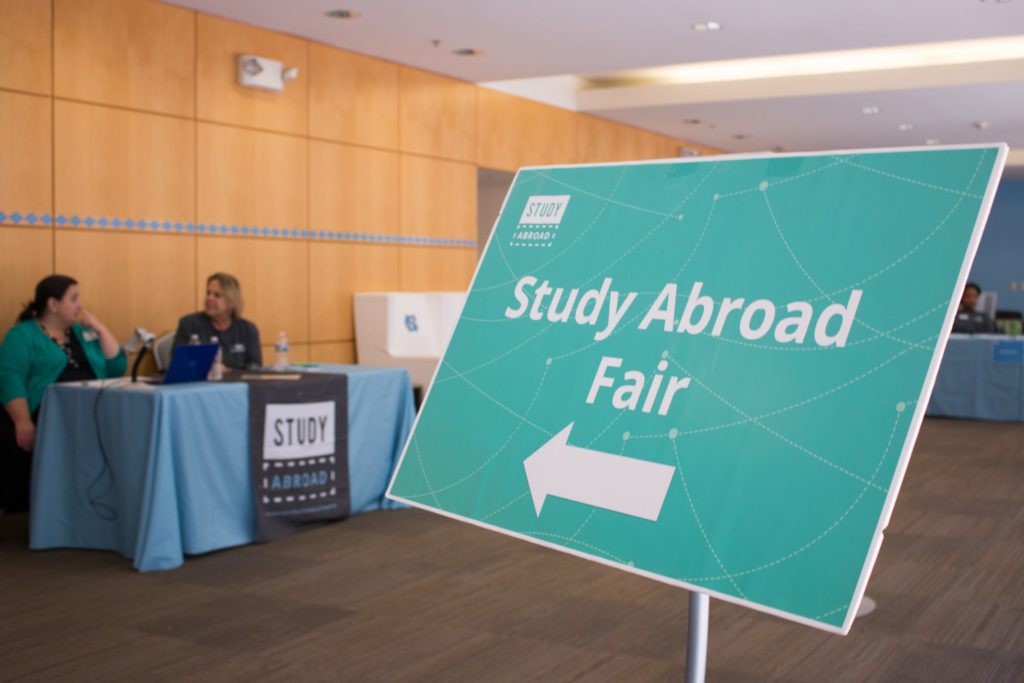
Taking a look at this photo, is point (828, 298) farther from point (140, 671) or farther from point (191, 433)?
point (191, 433)

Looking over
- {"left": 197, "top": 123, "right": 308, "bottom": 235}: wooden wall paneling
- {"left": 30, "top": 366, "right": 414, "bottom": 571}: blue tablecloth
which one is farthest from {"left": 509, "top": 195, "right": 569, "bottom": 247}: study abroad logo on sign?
{"left": 197, "top": 123, "right": 308, "bottom": 235}: wooden wall paneling

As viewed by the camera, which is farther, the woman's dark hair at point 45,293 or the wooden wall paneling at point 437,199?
the wooden wall paneling at point 437,199

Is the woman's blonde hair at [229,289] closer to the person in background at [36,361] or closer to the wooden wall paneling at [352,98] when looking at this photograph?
the person in background at [36,361]

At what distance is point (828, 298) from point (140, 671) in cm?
257

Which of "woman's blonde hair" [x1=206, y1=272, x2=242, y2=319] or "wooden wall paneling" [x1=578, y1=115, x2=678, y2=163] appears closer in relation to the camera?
"woman's blonde hair" [x1=206, y1=272, x2=242, y2=319]

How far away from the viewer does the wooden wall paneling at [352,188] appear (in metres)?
7.44

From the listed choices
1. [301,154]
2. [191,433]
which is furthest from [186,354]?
[301,154]

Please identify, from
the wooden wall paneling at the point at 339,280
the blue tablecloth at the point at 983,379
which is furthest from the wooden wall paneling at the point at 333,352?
the blue tablecloth at the point at 983,379

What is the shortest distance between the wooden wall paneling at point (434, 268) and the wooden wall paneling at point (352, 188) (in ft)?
1.11

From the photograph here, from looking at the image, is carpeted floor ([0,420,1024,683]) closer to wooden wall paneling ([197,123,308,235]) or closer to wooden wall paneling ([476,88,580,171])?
wooden wall paneling ([197,123,308,235])

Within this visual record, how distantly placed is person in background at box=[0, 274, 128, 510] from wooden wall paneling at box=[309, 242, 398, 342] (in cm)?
233

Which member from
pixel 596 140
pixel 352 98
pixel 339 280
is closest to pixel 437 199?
pixel 352 98

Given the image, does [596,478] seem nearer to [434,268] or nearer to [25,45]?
[25,45]

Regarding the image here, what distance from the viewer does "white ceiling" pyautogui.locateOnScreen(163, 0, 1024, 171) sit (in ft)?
20.7
